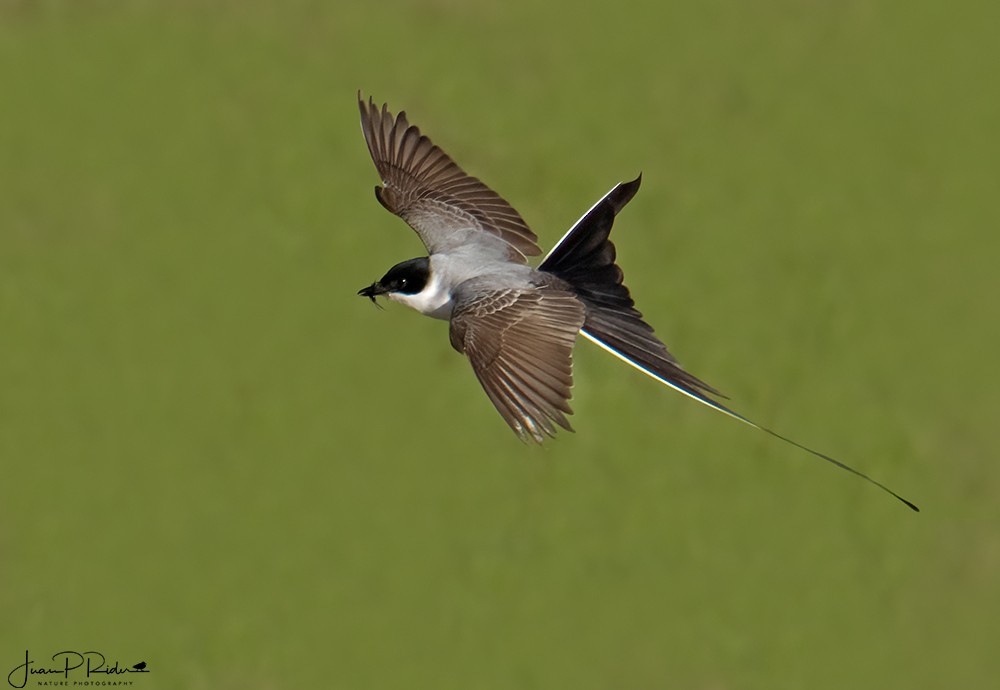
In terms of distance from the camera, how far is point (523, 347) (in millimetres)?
8039

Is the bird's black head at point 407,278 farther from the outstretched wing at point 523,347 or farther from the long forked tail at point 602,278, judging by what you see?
the long forked tail at point 602,278

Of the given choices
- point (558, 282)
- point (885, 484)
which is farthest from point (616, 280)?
point (885, 484)

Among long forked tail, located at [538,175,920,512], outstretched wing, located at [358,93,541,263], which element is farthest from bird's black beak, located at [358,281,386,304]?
long forked tail, located at [538,175,920,512]

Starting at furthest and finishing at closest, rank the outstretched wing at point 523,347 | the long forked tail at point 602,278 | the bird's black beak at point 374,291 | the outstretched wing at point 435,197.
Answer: the outstretched wing at point 435,197, the bird's black beak at point 374,291, the long forked tail at point 602,278, the outstretched wing at point 523,347

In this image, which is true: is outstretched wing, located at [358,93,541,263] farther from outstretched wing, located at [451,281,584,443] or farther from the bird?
outstretched wing, located at [451,281,584,443]

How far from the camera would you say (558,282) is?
9.20 m

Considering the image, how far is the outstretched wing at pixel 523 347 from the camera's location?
7.57 meters

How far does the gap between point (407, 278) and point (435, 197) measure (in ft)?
4.69

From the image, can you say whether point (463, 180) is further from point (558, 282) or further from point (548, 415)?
point (548, 415)

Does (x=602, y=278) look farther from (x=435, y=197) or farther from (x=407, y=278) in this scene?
(x=435, y=197)

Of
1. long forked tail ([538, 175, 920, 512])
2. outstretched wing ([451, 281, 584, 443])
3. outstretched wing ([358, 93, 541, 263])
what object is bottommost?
outstretched wing ([451, 281, 584, 443])

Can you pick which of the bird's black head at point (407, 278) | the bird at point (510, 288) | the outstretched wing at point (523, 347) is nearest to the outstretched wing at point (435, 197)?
the bird at point (510, 288)

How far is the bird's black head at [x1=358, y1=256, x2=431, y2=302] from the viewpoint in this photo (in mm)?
9383

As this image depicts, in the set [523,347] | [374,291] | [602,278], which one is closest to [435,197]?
[374,291]
